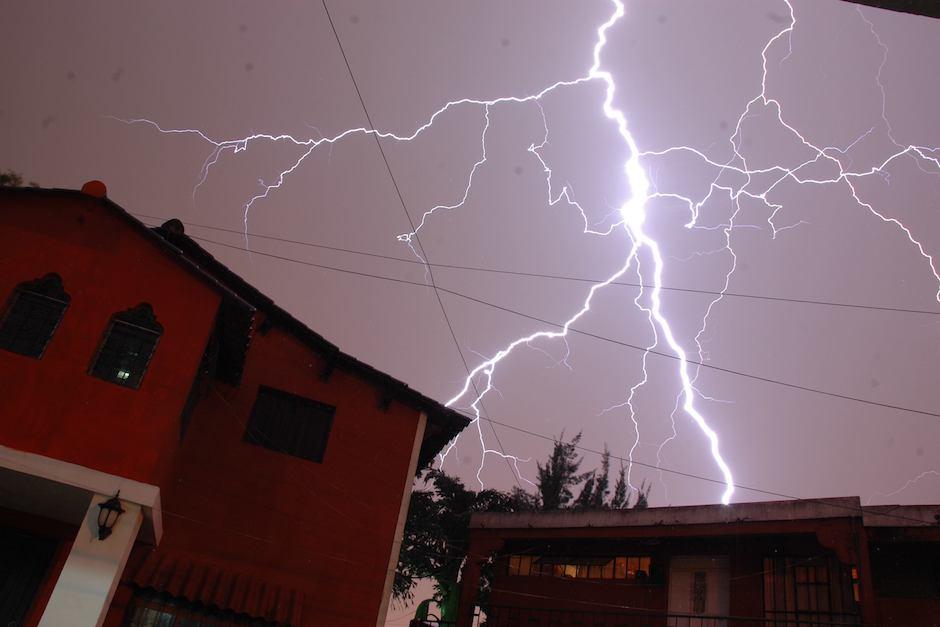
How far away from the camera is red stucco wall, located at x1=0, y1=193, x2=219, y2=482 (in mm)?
7941

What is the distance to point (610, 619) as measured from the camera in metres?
13.1

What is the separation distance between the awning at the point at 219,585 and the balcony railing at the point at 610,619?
386 centimetres

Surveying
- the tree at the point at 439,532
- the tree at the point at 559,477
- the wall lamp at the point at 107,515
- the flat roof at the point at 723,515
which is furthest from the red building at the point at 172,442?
the tree at the point at 559,477

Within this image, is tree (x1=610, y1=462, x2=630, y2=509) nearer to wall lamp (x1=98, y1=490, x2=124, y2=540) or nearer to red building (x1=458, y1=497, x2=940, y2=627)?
red building (x1=458, y1=497, x2=940, y2=627)

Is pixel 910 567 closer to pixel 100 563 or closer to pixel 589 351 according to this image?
pixel 100 563

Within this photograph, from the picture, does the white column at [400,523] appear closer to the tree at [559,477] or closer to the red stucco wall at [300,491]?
the red stucco wall at [300,491]

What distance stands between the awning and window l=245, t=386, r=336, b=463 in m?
1.98

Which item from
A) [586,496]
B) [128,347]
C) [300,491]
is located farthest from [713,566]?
[586,496]

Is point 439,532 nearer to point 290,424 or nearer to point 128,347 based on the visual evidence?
point 290,424

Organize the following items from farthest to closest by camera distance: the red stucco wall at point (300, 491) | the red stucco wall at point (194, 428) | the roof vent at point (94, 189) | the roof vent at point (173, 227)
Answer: the roof vent at point (173, 227) → the red stucco wall at point (300, 491) → the roof vent at point (94, 189) → the red stucco wall at point (194, 428)

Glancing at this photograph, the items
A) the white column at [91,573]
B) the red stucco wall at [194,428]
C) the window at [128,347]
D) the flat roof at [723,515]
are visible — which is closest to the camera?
the white column at [91,573]

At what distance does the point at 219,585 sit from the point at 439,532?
43.0ft

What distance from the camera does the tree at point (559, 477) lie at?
27.4 m

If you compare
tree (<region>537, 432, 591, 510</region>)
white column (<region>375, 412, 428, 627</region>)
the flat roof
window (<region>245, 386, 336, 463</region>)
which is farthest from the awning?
tree (<region>537, 432, 591, 510</region>)
